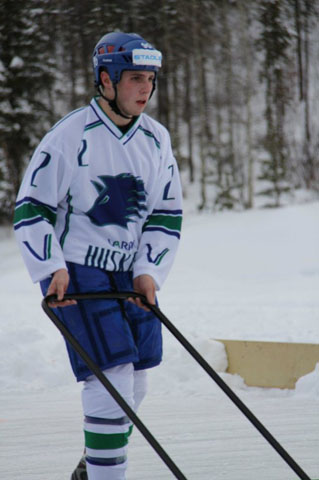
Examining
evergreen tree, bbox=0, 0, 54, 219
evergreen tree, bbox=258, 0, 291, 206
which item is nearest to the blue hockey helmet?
evergreen tree, bbox=258, 0, 291, 206

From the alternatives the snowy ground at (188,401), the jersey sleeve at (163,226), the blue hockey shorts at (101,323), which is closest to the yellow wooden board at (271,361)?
the snowy ground at (188,401)

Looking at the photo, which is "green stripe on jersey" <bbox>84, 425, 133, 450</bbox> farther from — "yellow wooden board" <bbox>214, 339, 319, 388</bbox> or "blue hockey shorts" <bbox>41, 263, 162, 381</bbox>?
"yellow wooden board" <bbox>214, 339, 319, 388</bbox>

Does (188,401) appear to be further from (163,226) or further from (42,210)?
(42,210)

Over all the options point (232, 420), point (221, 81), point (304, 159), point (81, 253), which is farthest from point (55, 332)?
point (221, 81)

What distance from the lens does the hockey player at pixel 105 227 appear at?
2.38m

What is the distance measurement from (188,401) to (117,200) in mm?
2117

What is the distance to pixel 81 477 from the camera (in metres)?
2.72

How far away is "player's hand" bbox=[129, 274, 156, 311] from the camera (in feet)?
8.09

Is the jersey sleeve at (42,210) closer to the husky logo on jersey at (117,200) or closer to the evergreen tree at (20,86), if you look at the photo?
the husky logo on jersey at (117,200)

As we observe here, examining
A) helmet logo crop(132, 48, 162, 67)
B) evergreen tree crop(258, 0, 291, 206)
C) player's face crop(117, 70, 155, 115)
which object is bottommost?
evergreen tree crop(258, 0, 291, 206)

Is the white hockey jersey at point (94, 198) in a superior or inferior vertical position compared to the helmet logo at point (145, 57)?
inferior

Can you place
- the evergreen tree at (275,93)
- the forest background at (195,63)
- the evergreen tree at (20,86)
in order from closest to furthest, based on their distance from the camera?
the forest background at (195,63) → the evergreen tree at (275,93) → the evergreen tree at (20,86)

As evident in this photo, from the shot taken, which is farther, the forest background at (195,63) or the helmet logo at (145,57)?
the forest background at (195,63)

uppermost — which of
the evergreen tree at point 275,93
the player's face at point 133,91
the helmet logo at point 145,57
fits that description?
the helmet logo at point 145,57
